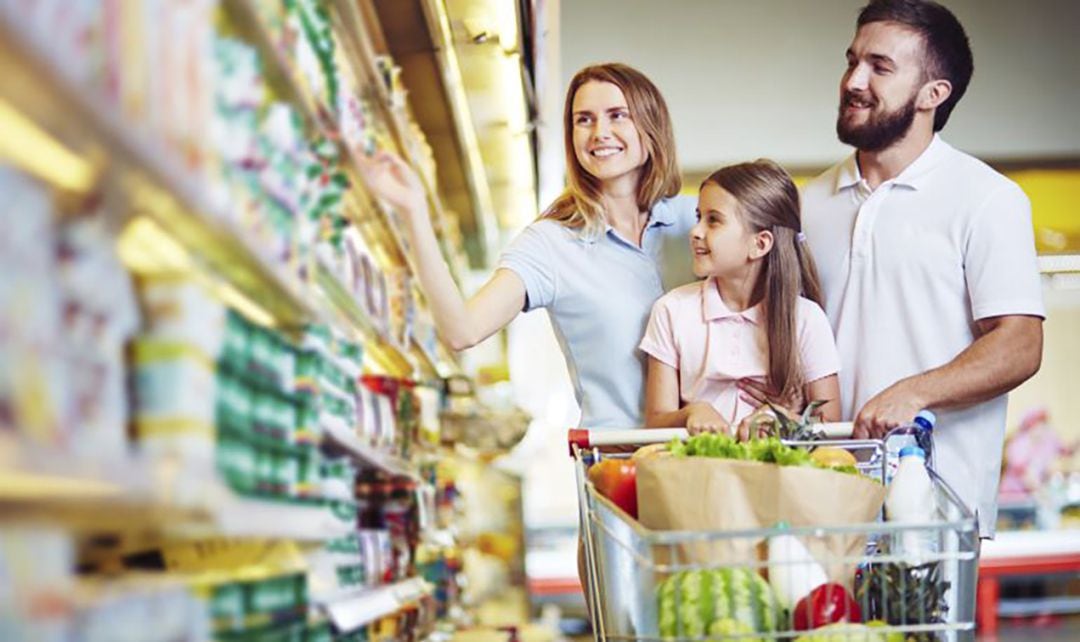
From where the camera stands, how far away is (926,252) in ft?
9.64

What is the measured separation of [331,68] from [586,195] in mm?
743

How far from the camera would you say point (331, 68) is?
2.62 m

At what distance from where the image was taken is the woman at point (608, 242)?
306cm

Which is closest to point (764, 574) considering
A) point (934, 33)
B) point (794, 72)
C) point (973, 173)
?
point (973, 173)

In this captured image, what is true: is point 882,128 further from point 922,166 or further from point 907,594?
point 907,594

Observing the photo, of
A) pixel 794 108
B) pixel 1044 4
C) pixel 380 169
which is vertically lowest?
pixel 380 169

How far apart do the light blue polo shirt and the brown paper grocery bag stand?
1.09m

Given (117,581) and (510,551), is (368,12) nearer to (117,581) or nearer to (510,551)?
(117,581)

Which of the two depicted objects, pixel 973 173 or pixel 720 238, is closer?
pixel 720 238

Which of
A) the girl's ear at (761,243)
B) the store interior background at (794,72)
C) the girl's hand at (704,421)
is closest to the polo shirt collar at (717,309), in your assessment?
the girl's ear at (761,243)

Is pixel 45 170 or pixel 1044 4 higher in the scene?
pixel 1044 4

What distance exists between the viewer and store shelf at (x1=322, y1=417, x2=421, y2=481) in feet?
8.14

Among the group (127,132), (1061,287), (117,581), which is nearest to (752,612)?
(117,581)

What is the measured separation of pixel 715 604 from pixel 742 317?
1139mm
